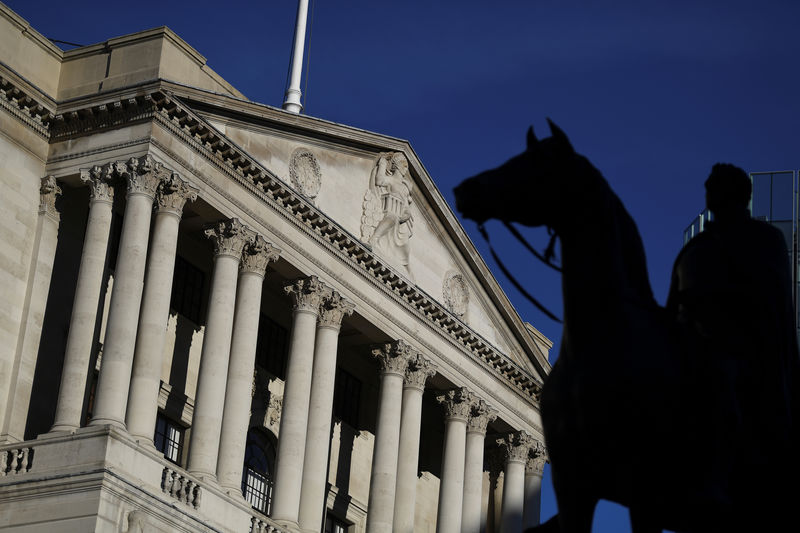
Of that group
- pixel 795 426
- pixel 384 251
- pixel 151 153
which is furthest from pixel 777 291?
pixel 384 251

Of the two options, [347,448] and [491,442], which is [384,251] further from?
[491,442]

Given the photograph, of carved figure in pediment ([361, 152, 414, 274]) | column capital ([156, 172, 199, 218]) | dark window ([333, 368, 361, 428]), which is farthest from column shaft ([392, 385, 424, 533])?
column capital ([156, 172, 199, 218])

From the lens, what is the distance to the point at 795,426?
9812 mm

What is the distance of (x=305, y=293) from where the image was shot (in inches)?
1629

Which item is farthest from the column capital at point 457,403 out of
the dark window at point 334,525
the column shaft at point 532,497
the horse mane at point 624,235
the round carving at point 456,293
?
the horse mane at point 624,235

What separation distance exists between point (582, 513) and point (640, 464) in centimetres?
53

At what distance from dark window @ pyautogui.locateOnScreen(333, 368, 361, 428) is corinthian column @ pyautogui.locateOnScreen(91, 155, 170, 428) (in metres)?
11.7

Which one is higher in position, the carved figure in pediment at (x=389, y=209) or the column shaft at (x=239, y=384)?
the carved figure in pediment at (x=389, y=209)

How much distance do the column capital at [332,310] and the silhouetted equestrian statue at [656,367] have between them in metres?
32.1

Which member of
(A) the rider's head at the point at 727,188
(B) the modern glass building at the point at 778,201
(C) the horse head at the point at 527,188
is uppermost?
(B) the modern glass building at the point at 778,201

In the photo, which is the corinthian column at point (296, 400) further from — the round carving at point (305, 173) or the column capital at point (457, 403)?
the column capital at point (457, 403)

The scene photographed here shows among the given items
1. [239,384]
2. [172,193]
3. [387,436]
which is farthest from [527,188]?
[387,436]

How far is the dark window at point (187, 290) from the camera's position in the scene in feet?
134

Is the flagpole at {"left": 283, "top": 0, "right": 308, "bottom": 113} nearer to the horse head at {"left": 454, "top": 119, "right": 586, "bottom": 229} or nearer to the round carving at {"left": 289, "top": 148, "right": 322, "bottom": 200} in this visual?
the round carving at {"left": 289, "top": 148, "right": 322, "bottom": 200}
